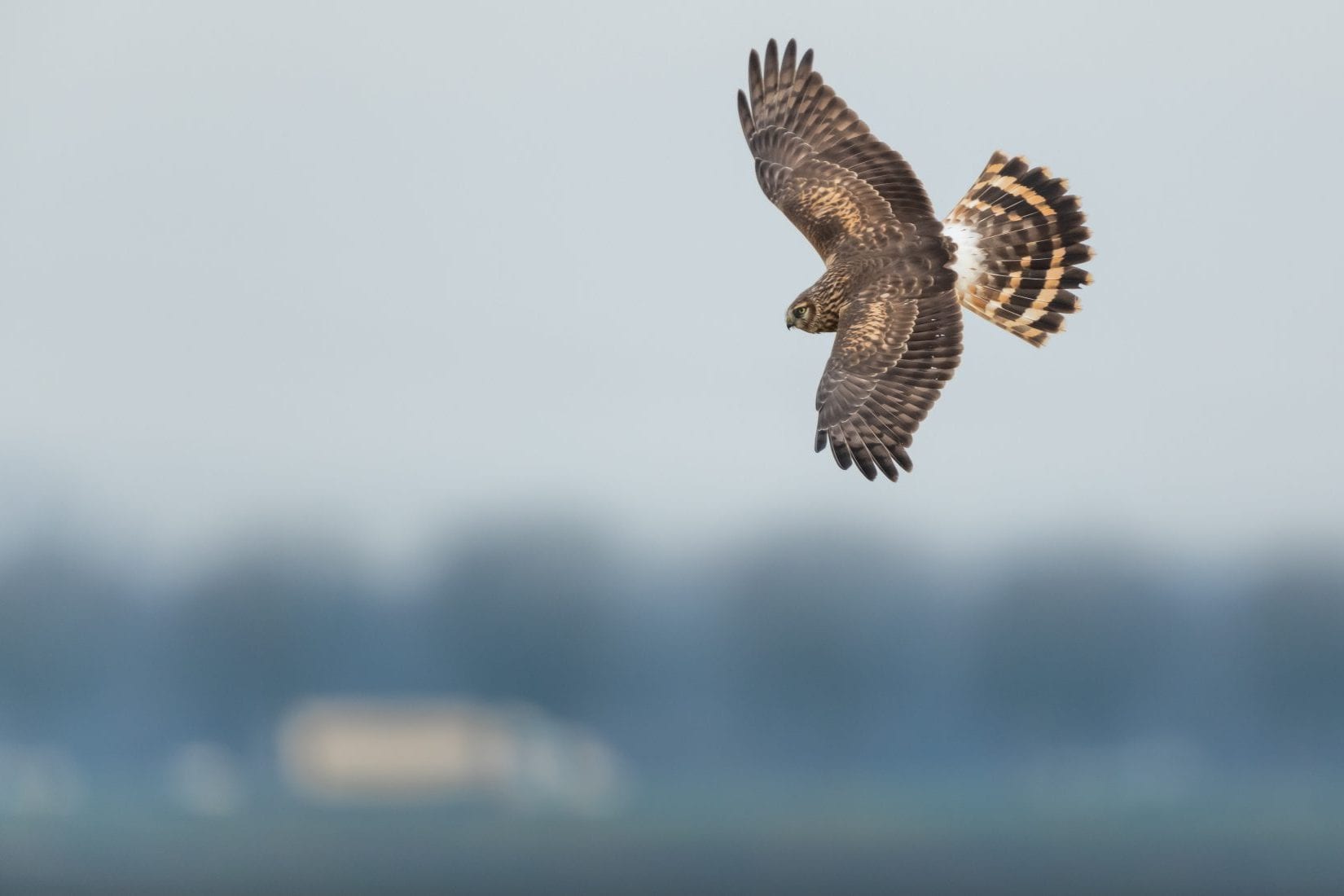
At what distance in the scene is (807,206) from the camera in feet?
50.7

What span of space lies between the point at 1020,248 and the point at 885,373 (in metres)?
1.99

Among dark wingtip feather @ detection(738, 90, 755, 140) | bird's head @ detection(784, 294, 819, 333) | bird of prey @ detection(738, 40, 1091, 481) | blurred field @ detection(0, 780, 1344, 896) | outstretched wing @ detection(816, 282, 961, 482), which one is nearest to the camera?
outstretched wing @ detection(816, 282, 961, 482)

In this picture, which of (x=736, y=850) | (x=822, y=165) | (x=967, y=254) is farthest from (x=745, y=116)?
(x=736, y=850)

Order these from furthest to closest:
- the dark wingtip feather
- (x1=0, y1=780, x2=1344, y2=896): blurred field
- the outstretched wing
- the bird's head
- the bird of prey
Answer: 1. (x1=0, y1=780, x2=1344, y2=896): blurred field
2. the dark wingtip feather
3. the bird's head
4. the bird of prey
5. the outstretched wing

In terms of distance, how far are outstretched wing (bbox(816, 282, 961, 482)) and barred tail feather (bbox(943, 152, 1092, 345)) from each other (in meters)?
0.88

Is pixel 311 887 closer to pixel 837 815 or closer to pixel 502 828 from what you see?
pixel 502 828

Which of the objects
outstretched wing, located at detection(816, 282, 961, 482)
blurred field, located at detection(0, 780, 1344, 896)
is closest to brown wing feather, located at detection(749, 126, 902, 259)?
outstretched wing, located at detection(816, 282, 961, 482)

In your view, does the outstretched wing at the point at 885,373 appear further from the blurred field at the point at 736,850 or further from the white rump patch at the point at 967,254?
the blurred field at the point at 736,850

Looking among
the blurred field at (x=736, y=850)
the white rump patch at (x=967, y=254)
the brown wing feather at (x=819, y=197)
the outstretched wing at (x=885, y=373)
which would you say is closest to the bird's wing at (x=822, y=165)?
the brown wing feather at (x=819, y=197)

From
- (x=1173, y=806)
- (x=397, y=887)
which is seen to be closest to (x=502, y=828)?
(x=397, y=887)

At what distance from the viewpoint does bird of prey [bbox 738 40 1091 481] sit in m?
13.7

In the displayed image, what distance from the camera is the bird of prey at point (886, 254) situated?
13672 mm

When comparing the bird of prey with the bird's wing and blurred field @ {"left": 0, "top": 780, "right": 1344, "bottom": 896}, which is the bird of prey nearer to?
the bird's wing

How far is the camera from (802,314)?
14672mm
